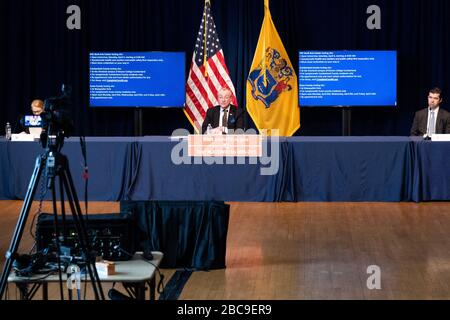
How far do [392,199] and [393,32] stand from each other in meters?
3.78

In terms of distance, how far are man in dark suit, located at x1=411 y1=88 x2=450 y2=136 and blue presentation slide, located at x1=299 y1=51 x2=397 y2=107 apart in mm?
1530

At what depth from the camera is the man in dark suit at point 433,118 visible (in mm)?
11133

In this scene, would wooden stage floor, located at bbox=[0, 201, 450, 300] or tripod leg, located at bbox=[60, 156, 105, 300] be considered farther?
wooden stage floor, located at bbox=[0, 201, 450, 300]

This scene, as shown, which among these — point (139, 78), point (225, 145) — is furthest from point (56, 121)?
point (139, 78)

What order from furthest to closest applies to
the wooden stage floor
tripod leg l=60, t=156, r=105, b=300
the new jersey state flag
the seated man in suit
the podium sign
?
the new jersey state flag → the seated man in suit → the podium sign → the wooden stage floor → tripod leg l=60, t=156, r=105, b=300

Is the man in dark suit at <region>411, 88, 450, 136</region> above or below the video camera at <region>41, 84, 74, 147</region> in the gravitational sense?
below

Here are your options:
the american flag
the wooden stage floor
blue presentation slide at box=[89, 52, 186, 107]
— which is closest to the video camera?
the wooden stage floor

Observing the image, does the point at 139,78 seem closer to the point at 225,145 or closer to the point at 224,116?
the point at 224,116

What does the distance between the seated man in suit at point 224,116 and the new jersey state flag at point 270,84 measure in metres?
1.96

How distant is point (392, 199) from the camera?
413 inches

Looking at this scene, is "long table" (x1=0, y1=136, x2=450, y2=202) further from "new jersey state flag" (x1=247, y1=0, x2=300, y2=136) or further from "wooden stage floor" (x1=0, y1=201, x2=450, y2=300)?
"new jersey state flag" (x1=247, y1=0, x2=300, y2=136)

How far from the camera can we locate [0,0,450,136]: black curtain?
1331 cm
